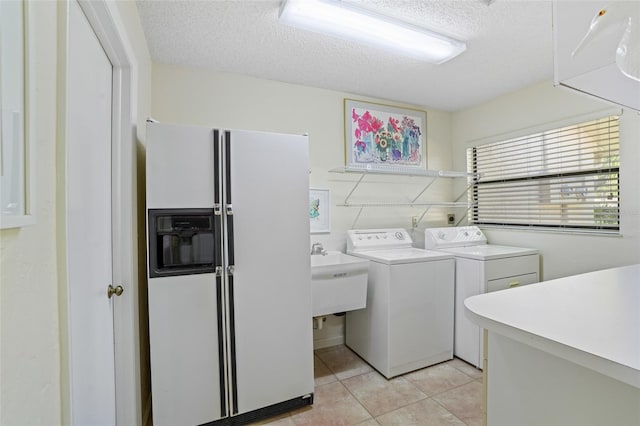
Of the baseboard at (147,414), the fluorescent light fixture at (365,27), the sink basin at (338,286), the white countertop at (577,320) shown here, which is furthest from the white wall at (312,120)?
the white countertop at (577,320)

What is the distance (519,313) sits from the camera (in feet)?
3.07

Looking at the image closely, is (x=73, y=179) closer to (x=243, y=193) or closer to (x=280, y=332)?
(x=243, y=193)

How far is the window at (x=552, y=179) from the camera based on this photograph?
93.8 inches

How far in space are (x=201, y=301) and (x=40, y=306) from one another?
1.07 m

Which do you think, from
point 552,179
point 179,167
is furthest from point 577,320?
point 552,179

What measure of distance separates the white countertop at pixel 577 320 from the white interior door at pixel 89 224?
4.25 feet

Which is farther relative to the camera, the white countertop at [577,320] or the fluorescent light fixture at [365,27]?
the fluorescent light fixture at [365,27]

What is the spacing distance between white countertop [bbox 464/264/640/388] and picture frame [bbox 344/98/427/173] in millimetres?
1777

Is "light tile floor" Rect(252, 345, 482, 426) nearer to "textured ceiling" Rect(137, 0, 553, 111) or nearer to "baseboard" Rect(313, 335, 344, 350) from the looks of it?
"baseboard" Rect(313, 335, 344, 350)

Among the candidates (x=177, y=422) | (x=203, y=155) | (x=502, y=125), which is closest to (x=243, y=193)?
(x=203, y=155)

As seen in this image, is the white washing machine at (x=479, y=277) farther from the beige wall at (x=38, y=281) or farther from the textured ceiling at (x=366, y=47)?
the beige wall at (x=38, y=281)

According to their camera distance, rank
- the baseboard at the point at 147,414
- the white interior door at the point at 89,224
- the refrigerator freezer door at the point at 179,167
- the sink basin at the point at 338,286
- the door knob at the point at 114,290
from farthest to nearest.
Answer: the sink basin at the point at 338,286 < the baseboard at the point at 147,414 < the refrigerator freezer door at the point at 179,167 < the door knob at the point at 114,290 < the white interior door at the point at 89,224

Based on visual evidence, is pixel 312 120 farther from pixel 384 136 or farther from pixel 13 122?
pixel 13 122

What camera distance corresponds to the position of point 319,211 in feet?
9.24
